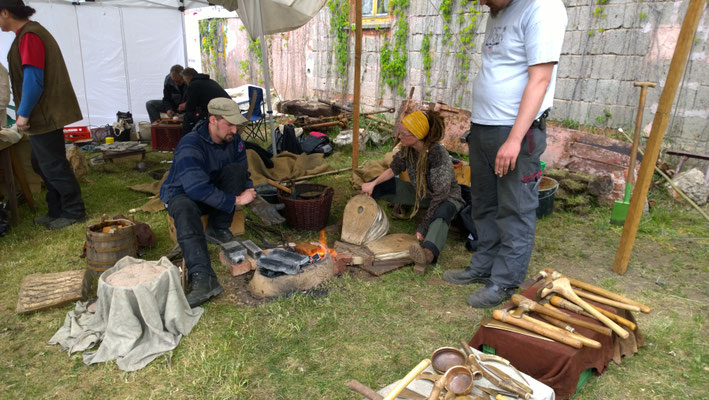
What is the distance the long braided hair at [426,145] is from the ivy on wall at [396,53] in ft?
17.0

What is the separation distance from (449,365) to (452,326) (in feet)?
3.16

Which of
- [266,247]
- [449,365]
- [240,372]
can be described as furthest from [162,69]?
[449,365]

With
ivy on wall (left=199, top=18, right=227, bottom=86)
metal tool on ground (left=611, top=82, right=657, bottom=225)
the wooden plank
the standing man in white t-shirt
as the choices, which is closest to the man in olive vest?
the wooden plank

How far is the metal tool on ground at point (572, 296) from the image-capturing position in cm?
248

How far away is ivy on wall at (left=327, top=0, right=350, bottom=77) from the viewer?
10320 mm

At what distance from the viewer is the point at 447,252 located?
14.6ft

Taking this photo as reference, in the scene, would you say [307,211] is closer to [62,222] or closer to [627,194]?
[62,222]

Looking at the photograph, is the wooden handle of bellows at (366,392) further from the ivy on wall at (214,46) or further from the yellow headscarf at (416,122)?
the ivy on wall at (214,46)

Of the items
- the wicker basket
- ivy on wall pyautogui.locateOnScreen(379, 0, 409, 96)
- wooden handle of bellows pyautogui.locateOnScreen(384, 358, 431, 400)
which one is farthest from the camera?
Answer: ivy on wall pyautogui.locateOnScreen(379, 0, 409, 96)

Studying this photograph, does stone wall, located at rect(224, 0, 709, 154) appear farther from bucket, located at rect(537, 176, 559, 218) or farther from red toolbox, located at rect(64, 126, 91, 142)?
red toolbox, located at rect(64, 126, 91, 142)

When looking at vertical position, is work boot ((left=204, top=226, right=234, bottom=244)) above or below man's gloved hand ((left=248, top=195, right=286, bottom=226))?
below

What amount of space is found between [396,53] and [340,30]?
6.49ft

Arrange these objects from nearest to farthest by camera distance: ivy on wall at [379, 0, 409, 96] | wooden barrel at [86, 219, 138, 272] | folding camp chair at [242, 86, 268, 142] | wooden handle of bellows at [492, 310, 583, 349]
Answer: wooden handle of bellows at [492, 310, 583, 349]
wooden barrel at [86, 219, 138, 272]
folding camp chair at [242, 86, 268, 142]
ivy on wall at [379, 0, 409, 96]

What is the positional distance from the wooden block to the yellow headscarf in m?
2.89
